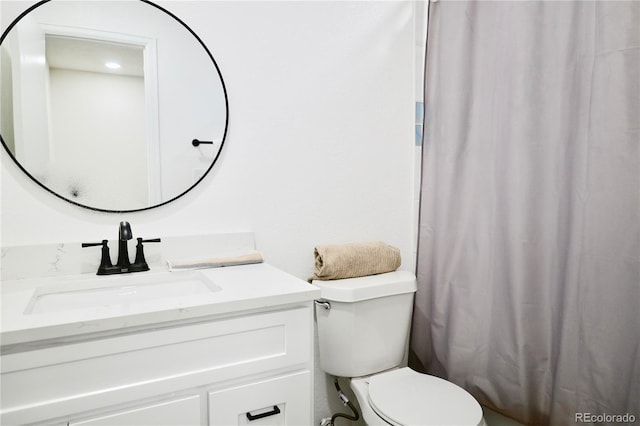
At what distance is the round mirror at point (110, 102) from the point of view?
1.19m

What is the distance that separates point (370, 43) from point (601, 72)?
0.88 metres

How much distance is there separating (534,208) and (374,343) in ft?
2.36

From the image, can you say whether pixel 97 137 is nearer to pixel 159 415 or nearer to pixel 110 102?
pixel 110 102

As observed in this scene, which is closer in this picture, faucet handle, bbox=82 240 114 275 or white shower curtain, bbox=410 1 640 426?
white shower curtain, bbox=410 1 640 426

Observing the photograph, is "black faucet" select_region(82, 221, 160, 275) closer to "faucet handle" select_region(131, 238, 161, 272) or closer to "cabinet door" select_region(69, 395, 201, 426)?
"faucet handle" select_region(131, 238, 161, 272)

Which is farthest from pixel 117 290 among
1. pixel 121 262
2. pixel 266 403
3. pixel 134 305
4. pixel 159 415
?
pixel 266 403

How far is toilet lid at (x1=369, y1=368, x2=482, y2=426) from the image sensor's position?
1.18m

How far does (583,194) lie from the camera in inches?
46.3

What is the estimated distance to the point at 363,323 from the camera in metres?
1.45

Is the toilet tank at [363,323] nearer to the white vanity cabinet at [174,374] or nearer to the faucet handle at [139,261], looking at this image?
the white vanity cabinet at [174,374]

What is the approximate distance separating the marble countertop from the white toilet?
0.33 m

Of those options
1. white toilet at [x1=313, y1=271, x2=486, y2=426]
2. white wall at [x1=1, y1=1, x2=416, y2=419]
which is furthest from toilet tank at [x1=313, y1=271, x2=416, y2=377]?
white wall at [x1=1, y1=1, x2=416, y2=419]

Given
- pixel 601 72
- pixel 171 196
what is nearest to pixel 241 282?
pixel 171 196

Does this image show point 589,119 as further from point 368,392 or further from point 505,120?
point 368,392
